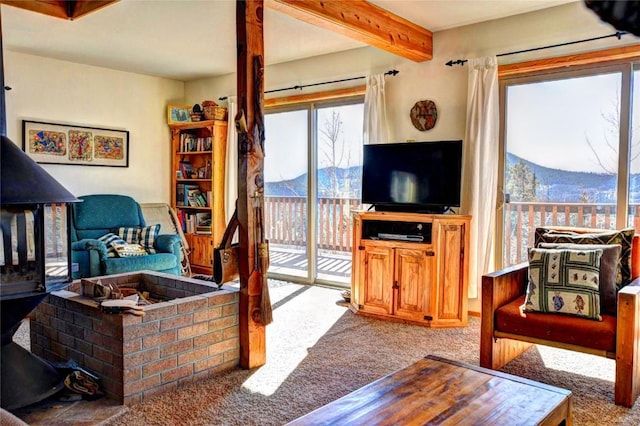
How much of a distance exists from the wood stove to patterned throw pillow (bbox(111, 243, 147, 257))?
2302mm

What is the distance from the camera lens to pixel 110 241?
4867 mm

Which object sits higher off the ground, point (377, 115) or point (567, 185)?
point (377, 115)

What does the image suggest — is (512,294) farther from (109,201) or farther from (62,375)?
(109,201)

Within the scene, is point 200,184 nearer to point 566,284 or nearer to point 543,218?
point 543,218

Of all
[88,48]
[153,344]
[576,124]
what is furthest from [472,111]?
[88,48]

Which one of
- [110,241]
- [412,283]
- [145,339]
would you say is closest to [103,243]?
[110,241]

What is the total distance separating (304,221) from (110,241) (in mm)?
2133

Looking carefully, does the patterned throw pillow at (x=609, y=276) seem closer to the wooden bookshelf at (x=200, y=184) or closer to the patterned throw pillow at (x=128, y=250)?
the patterned throw pillow at (x=128, y=250)

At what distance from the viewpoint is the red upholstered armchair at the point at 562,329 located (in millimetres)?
2416

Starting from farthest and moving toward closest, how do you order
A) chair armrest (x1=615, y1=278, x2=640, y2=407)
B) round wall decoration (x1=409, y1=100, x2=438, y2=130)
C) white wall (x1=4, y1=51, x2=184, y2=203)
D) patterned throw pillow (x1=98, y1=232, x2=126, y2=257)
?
white wall (x1=4, y1=51, x2=184, y2=203) < patterned throw pillow (x1=98, y1=232, x2=126, y2=257) < round wall decoration (x1=409, y1=100, x2=438, y2=130) < chair armrest (x1=615, y1=278, x2=640, y2=407)

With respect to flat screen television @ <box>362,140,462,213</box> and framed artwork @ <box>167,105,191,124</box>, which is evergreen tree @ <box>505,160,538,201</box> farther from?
framed artwork @ <box>167,105,191,124</box>

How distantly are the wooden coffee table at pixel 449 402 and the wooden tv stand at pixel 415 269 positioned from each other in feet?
6.45

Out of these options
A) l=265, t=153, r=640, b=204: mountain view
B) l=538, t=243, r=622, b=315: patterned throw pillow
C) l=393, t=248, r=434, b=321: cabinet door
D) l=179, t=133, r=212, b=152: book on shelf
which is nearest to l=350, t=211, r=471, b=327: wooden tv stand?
l=393, t=248, r=434, b=321: cabinet door

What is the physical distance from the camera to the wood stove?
2.29 meters
